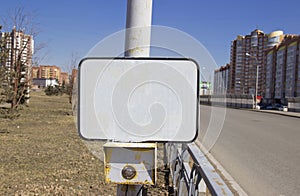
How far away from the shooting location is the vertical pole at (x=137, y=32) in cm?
161

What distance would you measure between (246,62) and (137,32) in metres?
82.9

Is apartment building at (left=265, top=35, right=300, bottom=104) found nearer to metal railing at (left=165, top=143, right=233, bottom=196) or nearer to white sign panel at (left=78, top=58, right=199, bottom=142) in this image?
metal railing at (left=165, top=143, right=233, bottom=196)

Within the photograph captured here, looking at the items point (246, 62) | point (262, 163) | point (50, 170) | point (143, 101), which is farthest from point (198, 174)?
point (246, 62)

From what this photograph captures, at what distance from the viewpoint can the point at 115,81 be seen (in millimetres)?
1466

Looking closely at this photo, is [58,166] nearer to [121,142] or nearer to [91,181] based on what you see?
[91,181]

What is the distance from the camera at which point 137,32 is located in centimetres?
161

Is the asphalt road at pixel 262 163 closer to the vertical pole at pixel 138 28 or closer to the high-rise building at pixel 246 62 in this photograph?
the vertical pole at pixel 138 28

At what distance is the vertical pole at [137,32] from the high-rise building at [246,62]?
250 ft

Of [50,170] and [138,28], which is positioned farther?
[50,170]

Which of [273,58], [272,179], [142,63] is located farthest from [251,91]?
[142,63]

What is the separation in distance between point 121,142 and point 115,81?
0.85 feet

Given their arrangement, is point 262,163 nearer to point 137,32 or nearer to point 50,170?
point 50,170

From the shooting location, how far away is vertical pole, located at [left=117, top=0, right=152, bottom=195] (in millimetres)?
1607

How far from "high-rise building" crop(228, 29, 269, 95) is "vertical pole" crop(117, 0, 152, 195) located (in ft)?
250
